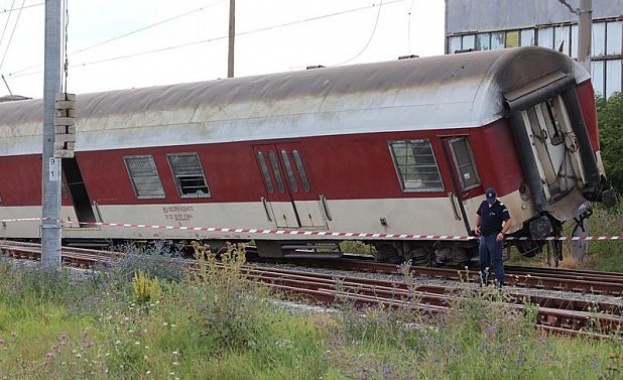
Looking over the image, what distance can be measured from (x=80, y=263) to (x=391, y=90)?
6336mm

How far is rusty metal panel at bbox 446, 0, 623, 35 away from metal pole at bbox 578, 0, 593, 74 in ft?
77.2

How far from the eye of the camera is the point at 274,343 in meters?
8.25

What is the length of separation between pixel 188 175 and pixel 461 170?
19.0 ft

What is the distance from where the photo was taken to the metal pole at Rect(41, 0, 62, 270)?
13.5 meters

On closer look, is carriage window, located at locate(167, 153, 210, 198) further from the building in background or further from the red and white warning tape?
the building in background

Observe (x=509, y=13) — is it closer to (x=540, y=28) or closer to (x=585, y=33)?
(x=540, y=28)

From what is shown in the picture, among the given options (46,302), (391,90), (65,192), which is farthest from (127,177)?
(46,302)

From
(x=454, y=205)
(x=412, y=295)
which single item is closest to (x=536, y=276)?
(x=454, y=205)

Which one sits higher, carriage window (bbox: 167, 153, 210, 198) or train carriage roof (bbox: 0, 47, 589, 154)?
train carriage roof (bbox: 0, 47, 589, 154)

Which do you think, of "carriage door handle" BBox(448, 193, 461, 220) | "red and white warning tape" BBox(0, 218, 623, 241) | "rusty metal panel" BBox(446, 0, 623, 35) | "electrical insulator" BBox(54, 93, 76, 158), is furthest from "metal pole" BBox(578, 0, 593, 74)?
"rusty metal panel" BBox(446, 0, 623, 35)

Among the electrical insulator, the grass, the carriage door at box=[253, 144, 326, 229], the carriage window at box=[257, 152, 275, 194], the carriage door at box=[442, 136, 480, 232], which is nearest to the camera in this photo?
the grass

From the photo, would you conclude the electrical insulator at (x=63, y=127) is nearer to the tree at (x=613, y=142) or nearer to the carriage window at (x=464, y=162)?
the carriage window at (x=464, y=162)

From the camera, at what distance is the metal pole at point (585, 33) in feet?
57.9

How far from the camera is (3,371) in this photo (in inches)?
307
